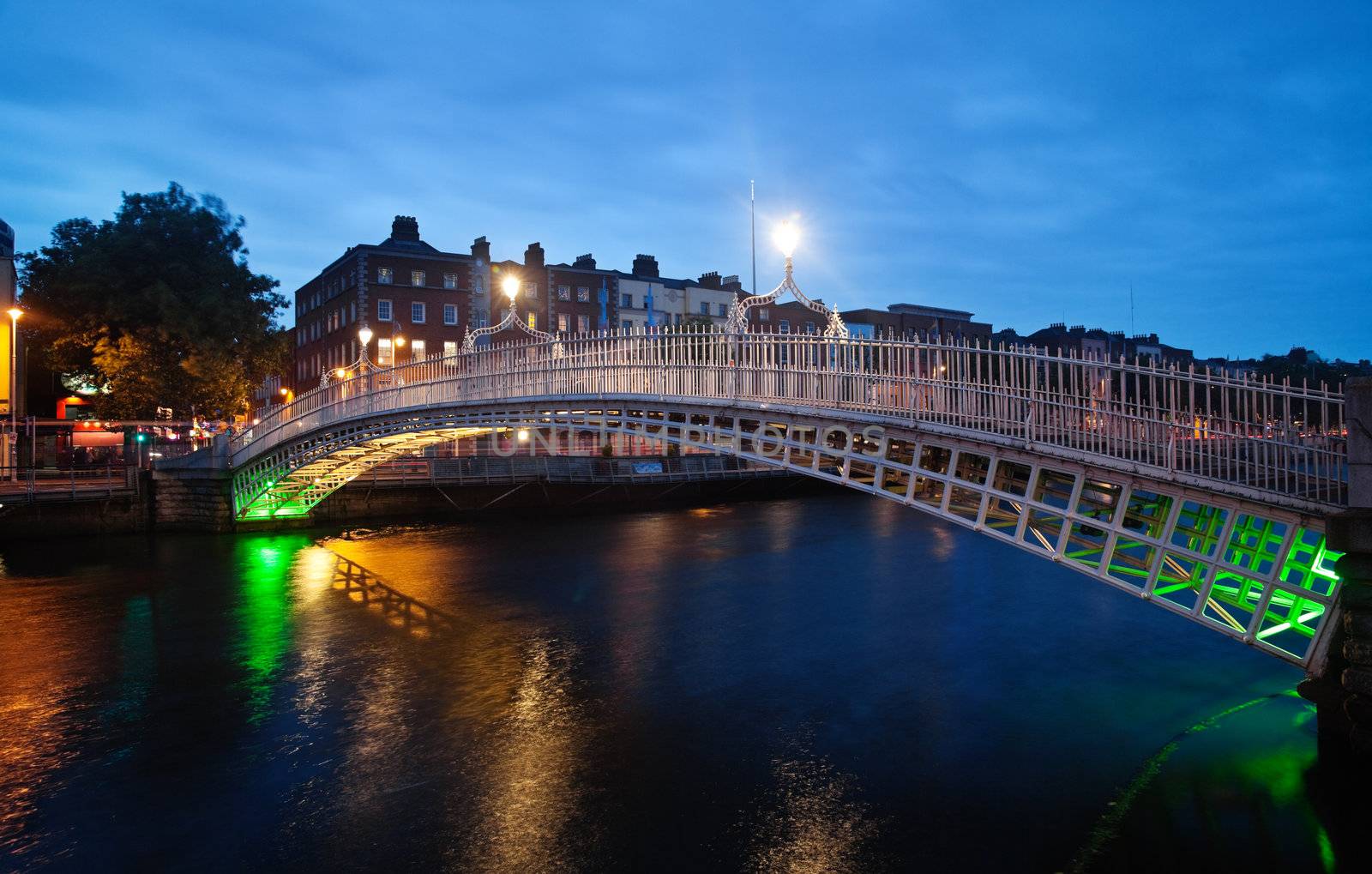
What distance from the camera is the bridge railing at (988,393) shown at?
9539 mm

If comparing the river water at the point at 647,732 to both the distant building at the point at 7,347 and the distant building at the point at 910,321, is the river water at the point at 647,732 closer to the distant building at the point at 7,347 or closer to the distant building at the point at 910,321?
the distant building at the point at 7,347

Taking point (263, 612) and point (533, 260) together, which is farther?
point (533, 260)

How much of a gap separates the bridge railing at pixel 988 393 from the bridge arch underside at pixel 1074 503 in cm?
30

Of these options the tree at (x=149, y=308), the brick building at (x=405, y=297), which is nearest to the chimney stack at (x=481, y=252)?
the brick building at (x=405, y=297)

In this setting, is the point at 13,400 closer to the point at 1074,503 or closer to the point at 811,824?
the point at 811,824

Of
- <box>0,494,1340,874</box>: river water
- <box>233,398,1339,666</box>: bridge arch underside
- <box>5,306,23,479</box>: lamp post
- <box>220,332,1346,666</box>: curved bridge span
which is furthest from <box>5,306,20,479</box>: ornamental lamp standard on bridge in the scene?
<box>220,332,1346,666</box>: curved bridge span

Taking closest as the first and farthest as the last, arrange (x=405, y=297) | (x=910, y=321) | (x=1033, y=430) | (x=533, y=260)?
(x=1033, y=430) < (x=405, y=297) < (x=533, y=260) < (x=910, y=321)

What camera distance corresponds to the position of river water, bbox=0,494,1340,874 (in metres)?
8.54

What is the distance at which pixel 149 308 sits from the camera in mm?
34781

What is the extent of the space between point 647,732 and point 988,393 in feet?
21.9

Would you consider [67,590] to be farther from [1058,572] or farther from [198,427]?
[1058,572]

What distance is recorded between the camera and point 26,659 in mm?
15695

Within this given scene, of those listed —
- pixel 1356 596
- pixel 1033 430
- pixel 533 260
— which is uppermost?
pixel 533 260

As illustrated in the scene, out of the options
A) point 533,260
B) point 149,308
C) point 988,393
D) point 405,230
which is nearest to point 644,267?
point 533,260
